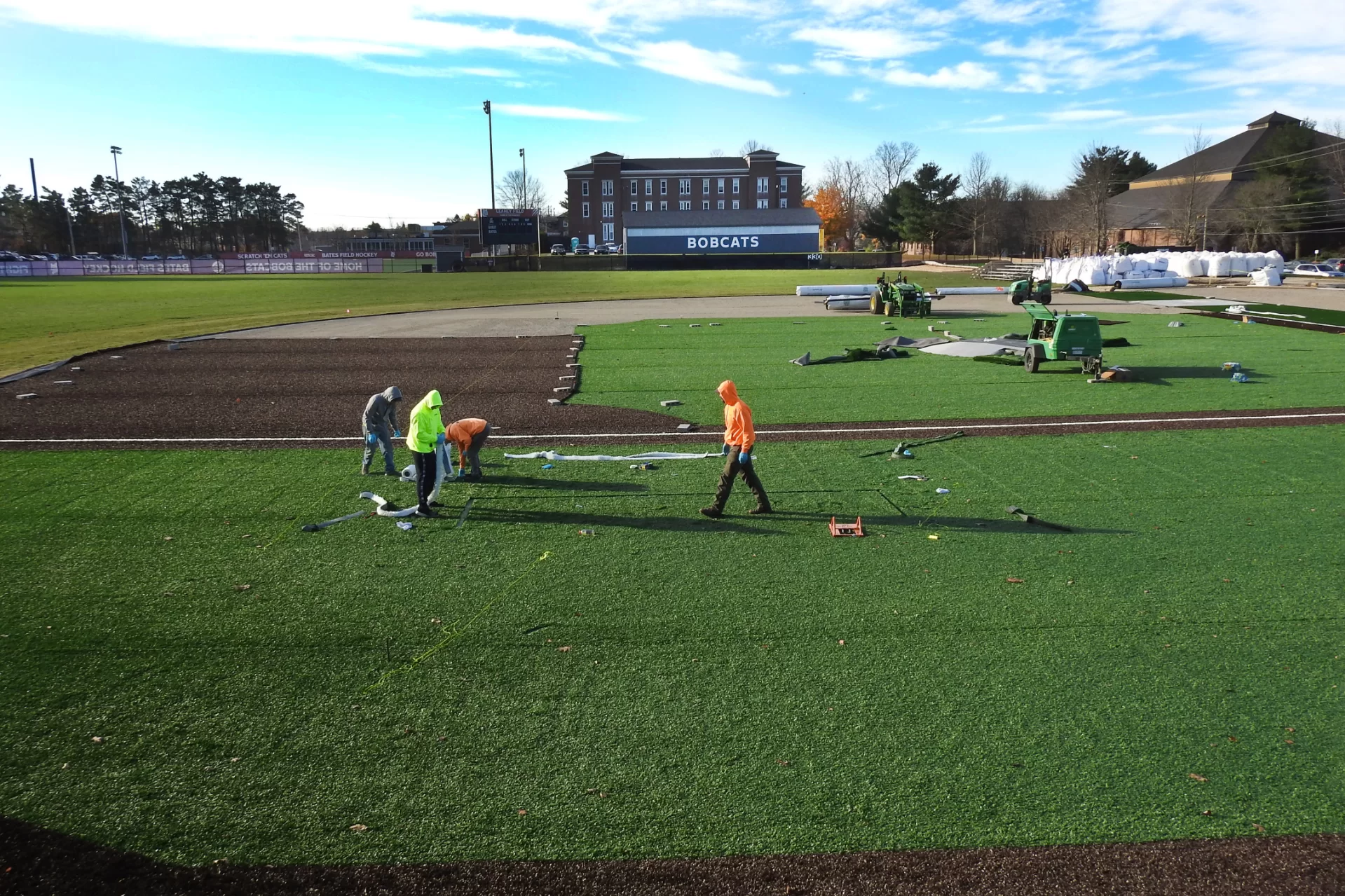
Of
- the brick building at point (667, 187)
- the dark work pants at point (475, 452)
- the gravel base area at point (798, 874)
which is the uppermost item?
the brick building at point (667, 187)

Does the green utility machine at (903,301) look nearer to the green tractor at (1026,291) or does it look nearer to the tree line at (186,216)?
the green tractor at (1026,291)

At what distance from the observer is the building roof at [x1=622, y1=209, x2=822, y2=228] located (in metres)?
80.4

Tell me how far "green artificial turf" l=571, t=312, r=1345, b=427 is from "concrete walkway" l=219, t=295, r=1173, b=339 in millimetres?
5505

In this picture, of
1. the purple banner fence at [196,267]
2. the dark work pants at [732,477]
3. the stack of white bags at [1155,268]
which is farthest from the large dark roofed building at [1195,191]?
the dark work pants at [732,477]

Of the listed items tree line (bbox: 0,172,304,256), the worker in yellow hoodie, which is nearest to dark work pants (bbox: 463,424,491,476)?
the worker in yellow hoodie

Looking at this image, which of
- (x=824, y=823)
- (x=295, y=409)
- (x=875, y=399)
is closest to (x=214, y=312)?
(x=295, y=409)

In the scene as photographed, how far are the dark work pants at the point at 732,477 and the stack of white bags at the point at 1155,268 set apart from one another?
43.7 meters

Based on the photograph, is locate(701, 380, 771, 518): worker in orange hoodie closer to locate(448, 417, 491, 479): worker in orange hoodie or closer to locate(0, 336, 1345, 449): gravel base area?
locate(448, 417, 491, 479): worker in orange hoodie

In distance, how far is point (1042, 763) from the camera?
5664mm

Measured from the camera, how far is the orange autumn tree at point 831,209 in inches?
4535

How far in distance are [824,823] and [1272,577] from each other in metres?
6.05

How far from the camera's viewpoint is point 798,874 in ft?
15.8

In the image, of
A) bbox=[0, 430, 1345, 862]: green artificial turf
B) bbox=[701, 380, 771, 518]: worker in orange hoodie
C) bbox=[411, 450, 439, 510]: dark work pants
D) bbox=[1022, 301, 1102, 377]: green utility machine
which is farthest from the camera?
bbox=[1022, 301, 1102, 377]: green utility machine

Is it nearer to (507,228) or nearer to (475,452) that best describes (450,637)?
(475,452)
